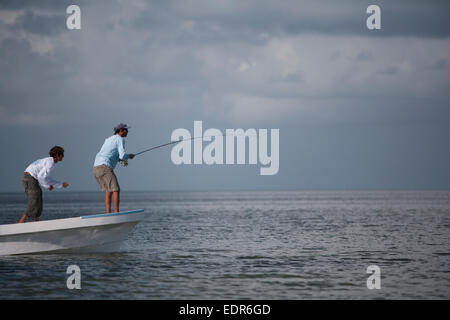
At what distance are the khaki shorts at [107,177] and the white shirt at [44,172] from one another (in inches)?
36.2

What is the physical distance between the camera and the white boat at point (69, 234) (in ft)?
47.7

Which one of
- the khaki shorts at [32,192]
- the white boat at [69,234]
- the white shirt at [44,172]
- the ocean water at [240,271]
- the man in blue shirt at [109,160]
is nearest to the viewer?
the ocean water at [240,271]

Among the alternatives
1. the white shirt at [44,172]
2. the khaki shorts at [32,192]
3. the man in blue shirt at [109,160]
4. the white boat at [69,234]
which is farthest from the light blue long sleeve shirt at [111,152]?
the khaki shorts at [32,192]

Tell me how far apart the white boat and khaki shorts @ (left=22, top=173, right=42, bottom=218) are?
0.30 meters

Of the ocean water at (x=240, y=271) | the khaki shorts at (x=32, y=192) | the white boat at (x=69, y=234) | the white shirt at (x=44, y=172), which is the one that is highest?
the white shirt at (x=44, y=172)

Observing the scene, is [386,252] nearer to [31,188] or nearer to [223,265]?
[223,265]

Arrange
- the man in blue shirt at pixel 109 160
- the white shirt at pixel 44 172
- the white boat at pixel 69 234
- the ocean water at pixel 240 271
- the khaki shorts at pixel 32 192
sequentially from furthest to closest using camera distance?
the white boat at pixel 69 234, the khaki shorts at pixel 32 192, the man in blue shirt at pixel 109 160, the white shirt at pixel 44 172, the ocean water at pixel 240 271

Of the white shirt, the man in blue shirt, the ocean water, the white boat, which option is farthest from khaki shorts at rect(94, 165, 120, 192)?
the ocean water

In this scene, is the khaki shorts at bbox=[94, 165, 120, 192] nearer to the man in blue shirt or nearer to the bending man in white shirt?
the man in blue shirt

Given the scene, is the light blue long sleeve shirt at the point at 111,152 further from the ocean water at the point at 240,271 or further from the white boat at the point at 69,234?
the ocean water at the point at 240,271

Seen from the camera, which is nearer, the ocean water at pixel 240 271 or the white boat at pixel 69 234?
the ocean water at pixel 240 271
